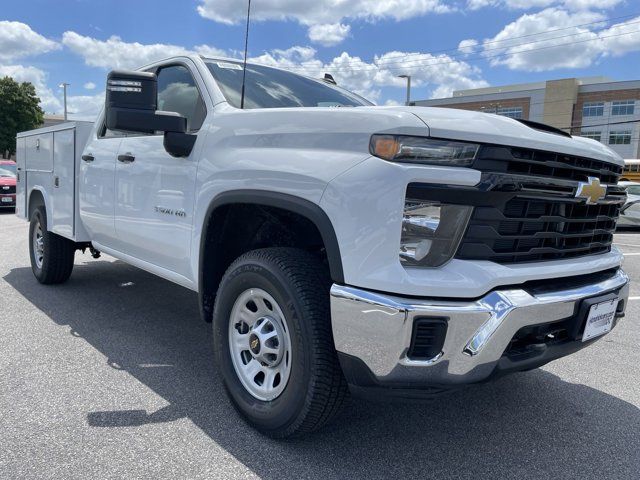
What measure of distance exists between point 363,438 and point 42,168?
4584mm

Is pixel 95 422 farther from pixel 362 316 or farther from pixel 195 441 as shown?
pixel 362 316

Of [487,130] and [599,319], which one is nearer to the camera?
[487,130]

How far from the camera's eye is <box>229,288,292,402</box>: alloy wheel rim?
2.66 m

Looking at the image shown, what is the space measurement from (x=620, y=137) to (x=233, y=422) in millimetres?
66804

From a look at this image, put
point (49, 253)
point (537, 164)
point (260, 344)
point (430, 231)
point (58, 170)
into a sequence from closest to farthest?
1. point (430, 231)
2. point (537, 164)
3. point (260, 344)
4. point (58, 170)
5. point (49, 253)

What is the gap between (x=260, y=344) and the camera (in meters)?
2.72

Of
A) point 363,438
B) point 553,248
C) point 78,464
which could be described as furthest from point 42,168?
point 553,248

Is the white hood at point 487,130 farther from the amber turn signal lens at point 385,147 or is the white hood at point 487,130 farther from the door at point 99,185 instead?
the door at point 99,185

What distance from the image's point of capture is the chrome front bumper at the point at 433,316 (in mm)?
2102

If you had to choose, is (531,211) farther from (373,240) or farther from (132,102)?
(132,102)

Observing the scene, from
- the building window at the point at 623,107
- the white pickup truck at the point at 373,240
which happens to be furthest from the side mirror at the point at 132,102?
the building window at the point at 623,107

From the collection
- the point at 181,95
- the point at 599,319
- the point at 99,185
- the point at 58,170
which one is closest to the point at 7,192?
Answer: the point at 58,170

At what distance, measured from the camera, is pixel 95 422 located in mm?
2869

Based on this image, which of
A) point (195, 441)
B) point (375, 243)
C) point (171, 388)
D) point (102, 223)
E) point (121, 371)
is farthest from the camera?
point (102, 223)
